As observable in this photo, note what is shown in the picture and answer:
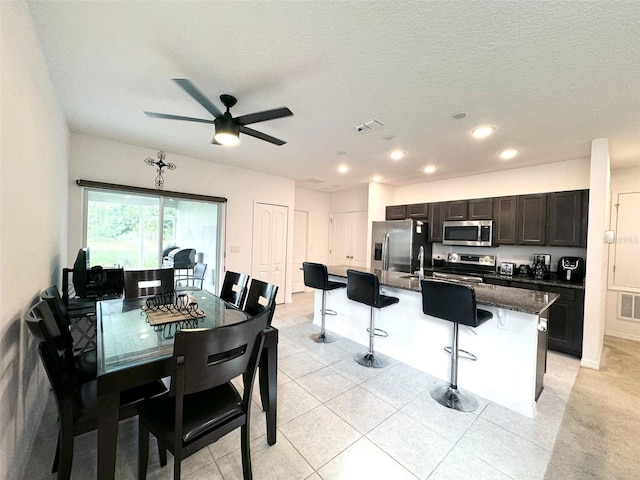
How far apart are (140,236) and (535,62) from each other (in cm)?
481

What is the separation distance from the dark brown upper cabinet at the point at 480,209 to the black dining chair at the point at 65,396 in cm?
488

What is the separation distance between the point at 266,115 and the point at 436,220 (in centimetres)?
399

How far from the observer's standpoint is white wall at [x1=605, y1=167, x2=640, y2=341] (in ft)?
12.7

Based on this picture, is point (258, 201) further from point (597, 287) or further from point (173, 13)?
point (597, 287)

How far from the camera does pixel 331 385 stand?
2.51 m

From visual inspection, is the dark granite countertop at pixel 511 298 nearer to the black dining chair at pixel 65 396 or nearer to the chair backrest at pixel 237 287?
the chair backrest at pixel 237 287

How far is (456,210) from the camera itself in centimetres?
477

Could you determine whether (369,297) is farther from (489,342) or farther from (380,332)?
(489,342)

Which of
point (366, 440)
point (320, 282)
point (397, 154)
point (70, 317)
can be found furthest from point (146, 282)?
point (397, 154)

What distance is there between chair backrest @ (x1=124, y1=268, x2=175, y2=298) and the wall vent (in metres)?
6.30

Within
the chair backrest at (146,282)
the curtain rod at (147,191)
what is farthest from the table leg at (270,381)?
the curtain rod at (147,191)

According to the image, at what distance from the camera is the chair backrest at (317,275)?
11.1ft

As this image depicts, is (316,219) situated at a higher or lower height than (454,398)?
higher

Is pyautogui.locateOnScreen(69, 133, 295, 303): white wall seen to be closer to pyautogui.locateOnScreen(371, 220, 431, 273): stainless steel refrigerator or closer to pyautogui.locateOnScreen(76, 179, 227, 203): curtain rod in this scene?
pyautogui.locateOnScreen(76, 179, 227, 203): curtain rod
